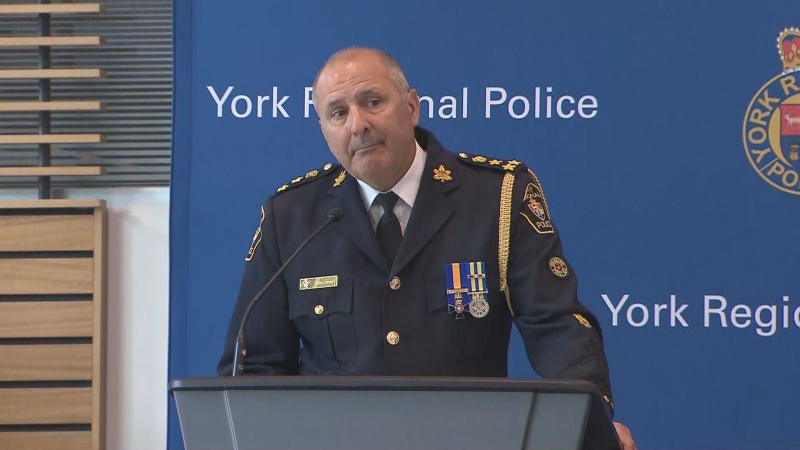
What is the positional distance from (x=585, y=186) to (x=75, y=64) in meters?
1.88

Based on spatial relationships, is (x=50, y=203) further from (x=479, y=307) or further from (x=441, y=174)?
(x=479, y=307)

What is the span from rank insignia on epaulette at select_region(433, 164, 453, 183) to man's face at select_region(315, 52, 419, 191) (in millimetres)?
101

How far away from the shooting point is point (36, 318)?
361cm

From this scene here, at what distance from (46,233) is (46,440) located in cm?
71

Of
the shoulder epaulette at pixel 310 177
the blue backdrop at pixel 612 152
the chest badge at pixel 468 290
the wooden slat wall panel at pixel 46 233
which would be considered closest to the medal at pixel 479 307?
the chest badge at pixel 468 290

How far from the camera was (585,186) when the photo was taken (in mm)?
3158

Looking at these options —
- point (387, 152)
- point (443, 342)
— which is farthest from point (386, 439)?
point (387, 152)

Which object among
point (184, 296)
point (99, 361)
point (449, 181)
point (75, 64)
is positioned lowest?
point (99, 361)

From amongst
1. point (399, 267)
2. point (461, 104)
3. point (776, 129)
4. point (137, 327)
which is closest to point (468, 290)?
point (399, 267)

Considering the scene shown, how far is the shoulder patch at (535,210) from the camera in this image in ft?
7.39

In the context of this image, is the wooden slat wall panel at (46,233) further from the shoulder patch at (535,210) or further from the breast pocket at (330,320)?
the shoulder patch at (535,210)

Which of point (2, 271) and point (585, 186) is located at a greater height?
point (585, 186)

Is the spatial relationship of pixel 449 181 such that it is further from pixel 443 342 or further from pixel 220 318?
pixel 220 318

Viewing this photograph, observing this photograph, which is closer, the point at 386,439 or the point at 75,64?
the point at 386,439
